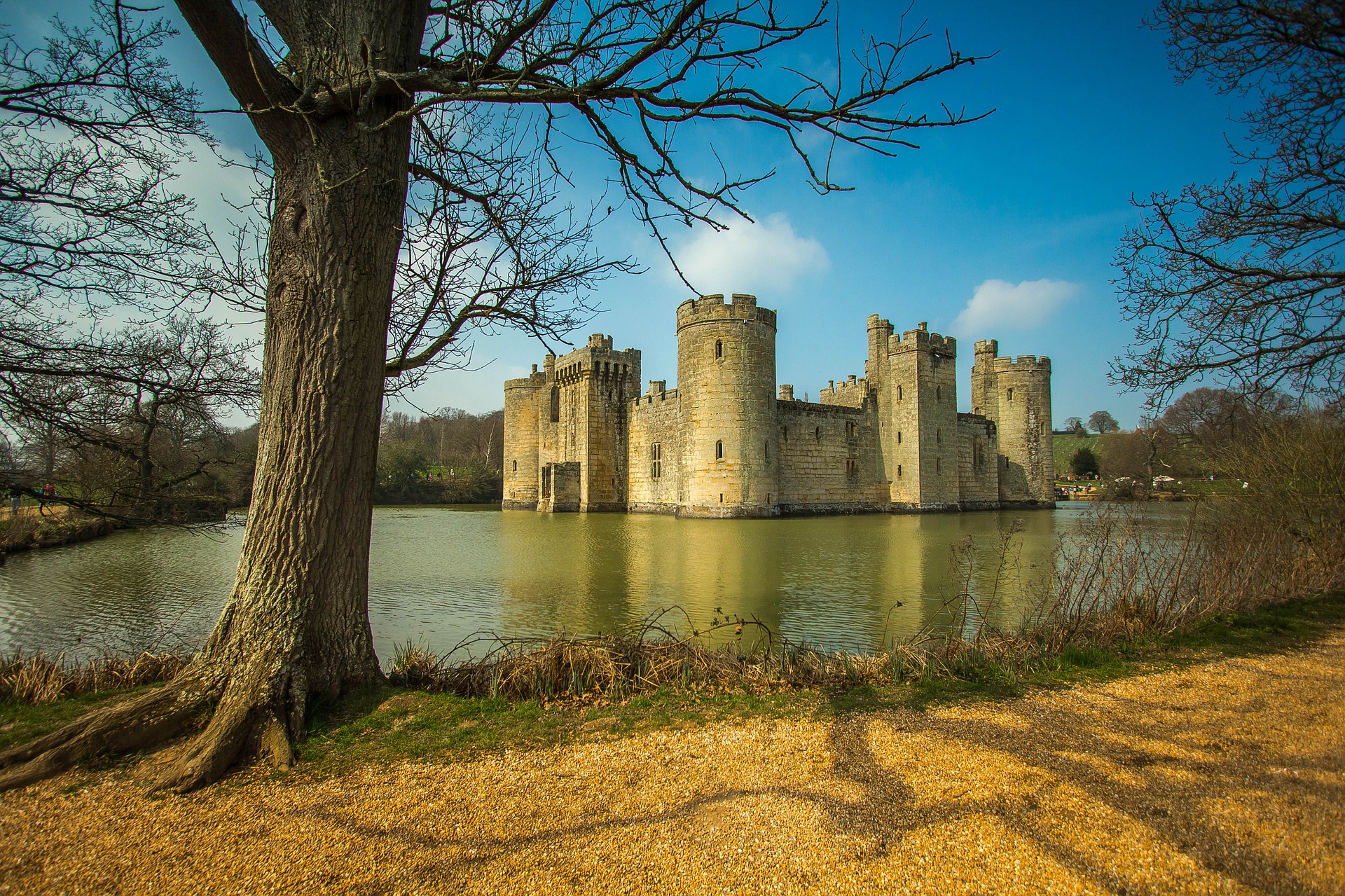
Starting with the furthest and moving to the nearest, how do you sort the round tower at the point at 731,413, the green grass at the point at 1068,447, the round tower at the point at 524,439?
the green grass at the point at 1068,447 → the round tower at the point at 524,439 → the round tower at the point at 731,413

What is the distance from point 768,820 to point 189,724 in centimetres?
272

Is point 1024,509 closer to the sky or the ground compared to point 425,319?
closer to the ground

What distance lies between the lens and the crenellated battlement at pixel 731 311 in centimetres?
2333

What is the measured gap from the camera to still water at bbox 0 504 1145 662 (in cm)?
677

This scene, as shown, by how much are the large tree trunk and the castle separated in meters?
19.9

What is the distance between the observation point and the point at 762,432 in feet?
77.3

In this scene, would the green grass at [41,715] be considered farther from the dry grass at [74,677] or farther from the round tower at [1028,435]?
the round tower at [1028,435]

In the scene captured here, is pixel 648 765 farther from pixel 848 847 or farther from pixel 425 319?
pixel 425 319

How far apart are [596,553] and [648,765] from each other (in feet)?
34.9

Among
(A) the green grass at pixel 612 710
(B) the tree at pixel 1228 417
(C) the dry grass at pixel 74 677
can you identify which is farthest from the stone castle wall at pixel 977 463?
(C) the dry grass at pixel 74 677

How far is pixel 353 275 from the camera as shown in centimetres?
337

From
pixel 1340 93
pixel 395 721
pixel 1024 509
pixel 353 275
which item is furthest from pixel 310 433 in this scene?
pixel 1024 509

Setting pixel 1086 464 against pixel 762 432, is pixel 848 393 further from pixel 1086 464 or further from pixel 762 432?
pixel 1086 464

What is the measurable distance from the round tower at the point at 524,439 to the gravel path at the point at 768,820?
3114 centimetres
